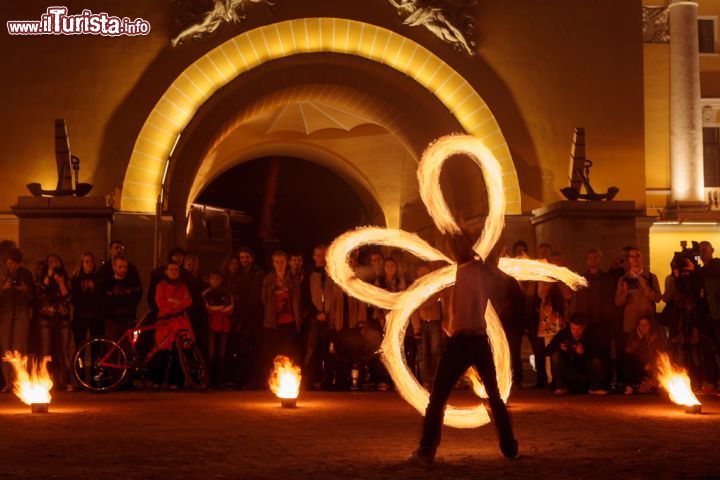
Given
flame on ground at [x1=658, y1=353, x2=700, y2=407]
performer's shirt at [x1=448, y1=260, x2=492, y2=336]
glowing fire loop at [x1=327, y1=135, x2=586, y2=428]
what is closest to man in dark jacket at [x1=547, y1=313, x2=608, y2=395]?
flame on ground at [x1=658, y1=353, x2=700, y2=407]

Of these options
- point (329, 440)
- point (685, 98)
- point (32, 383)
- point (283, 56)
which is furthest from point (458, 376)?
point (685, 98)

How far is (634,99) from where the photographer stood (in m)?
22.0

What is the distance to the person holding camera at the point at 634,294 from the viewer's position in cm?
1547

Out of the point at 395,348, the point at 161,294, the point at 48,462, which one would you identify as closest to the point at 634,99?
the point at 161,294

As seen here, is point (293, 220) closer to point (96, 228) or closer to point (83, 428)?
point (96, 228)

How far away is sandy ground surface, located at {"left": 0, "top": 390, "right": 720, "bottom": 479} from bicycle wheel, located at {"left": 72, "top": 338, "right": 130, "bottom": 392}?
33.9 inches

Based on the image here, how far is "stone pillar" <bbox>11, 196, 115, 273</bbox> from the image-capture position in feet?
61.9

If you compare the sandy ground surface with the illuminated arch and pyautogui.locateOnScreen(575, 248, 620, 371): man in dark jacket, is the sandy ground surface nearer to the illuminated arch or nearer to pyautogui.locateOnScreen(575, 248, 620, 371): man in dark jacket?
pyautogui.locateOnScreen(575, 248, 620, 371): man in dark jacket

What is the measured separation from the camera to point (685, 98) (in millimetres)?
24281

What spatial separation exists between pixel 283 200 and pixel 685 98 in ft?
55.8

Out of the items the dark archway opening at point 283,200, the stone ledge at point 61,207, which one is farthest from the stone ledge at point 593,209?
the dark archway opening at point 283,200

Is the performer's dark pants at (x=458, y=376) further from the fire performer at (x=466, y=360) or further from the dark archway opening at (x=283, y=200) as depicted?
the dark archway opening at (x=283, y=200)

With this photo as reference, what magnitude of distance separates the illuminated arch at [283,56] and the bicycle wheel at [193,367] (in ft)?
18.5

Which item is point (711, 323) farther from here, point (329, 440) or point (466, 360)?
point (466, 360)
